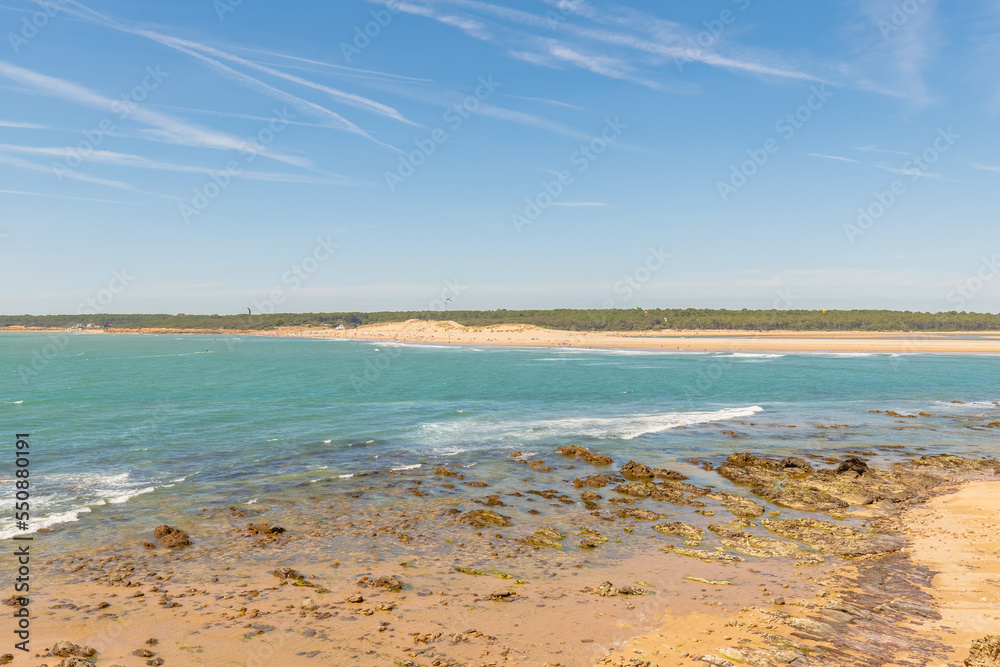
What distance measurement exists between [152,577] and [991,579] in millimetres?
19435

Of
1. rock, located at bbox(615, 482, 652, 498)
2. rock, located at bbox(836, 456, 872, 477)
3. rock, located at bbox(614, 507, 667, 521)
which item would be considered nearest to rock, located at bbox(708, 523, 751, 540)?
rock, located at bbox(614, 507, 667, 521)

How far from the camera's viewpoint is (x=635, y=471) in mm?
22406

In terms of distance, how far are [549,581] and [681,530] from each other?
5.48m

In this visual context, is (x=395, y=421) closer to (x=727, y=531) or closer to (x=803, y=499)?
(x=727, y=531)

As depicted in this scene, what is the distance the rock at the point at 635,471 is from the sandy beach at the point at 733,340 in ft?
316

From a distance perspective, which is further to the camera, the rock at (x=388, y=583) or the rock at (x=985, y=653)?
the rock at (x=388, y=583)

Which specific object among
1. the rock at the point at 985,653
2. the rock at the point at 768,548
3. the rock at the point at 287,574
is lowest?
the rock at the point at 768,548

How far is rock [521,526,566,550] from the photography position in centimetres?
1525

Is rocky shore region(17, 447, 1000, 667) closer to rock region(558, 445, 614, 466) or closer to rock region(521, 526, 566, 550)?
rock region(521, 526, 566, 550)

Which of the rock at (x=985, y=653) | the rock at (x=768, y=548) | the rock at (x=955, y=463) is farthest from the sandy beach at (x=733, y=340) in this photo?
the rock at (x=985, y=653)

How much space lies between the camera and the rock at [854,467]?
71.9 feet

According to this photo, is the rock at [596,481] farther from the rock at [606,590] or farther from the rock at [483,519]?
the rock at [606,590]

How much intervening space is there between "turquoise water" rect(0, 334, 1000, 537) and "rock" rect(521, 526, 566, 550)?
332 inches

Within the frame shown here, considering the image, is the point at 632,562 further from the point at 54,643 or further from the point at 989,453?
the point at 989,453
